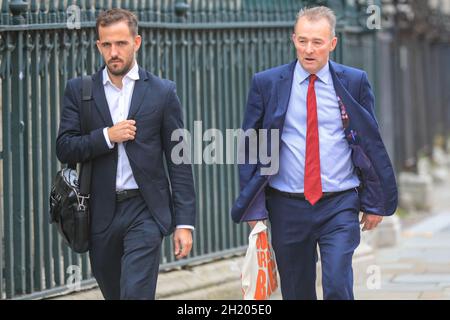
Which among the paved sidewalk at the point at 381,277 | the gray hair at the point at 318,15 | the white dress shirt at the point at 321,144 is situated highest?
the gray hair at the point at 318,15

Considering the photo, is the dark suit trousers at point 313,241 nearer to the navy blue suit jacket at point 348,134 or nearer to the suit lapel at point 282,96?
the navy blue suit jacket at point 348,134

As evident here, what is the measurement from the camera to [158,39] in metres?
8.57

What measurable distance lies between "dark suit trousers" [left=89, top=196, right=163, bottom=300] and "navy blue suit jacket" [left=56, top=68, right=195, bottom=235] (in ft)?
0.15

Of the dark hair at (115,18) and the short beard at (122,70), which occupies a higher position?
the dark hair at (115,18)

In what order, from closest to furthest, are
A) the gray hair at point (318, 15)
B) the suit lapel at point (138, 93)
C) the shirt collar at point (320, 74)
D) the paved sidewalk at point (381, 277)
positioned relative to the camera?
the suit lapel at point (138, 93) < the gray hair at point (318, 15) < the shirt collar at point (320, 74) < the paved sidewalk at point (381, 277)

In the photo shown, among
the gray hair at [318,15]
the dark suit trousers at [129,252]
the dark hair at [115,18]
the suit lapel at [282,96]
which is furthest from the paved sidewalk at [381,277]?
the gray hair at [318,15]

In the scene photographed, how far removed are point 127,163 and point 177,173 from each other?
0.24 meters

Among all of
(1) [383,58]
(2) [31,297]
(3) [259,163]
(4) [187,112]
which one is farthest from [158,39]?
(1) [383,58]

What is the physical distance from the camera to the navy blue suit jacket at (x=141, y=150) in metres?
5.75

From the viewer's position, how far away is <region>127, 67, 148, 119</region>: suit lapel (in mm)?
5781

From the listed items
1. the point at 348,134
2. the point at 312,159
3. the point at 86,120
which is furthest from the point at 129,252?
the point at 348,134

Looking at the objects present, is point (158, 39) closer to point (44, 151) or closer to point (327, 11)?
point (44, 151)

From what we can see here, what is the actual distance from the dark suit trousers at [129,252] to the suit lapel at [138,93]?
416 millimetres
